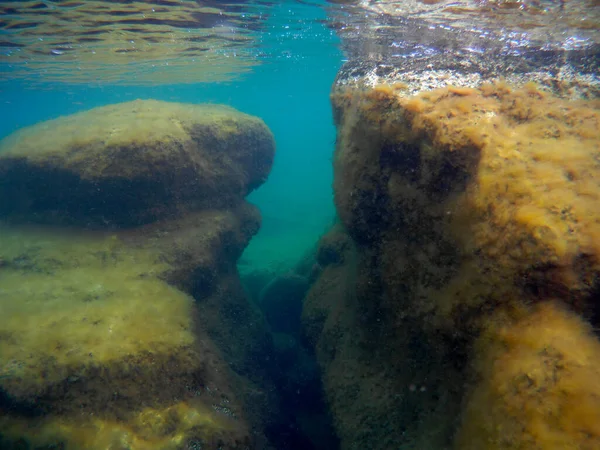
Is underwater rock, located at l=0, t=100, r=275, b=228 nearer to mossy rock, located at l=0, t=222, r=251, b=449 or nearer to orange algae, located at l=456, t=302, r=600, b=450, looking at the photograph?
mossy rock, located at l=0, t=222, r=251, b=449

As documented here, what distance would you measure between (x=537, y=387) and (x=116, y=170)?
9265 millimetres

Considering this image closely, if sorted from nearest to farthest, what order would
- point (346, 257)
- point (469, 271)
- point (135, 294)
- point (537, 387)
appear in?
point (537, 387) < point (469, 271) < point (135, 294) < point (346, 257)

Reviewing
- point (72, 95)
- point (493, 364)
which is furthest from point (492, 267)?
point (72, 95)

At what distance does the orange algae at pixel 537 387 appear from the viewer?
251 cm

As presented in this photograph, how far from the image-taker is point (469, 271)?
372 cm

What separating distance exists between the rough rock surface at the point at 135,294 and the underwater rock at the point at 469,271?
247 cm

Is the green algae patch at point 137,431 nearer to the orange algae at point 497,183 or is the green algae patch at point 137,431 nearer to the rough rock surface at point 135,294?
the rough rock surface at point 135,294

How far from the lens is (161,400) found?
17.5 ft

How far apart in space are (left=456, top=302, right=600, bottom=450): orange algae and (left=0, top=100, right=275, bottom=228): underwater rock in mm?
8450

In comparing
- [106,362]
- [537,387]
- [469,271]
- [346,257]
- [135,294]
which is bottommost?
[346,257]

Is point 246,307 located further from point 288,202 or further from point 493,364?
point 288,202

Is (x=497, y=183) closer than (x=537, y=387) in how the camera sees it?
No

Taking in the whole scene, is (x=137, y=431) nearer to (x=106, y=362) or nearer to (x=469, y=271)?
(x=106, y=362)

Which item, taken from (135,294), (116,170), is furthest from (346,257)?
(116,170)
